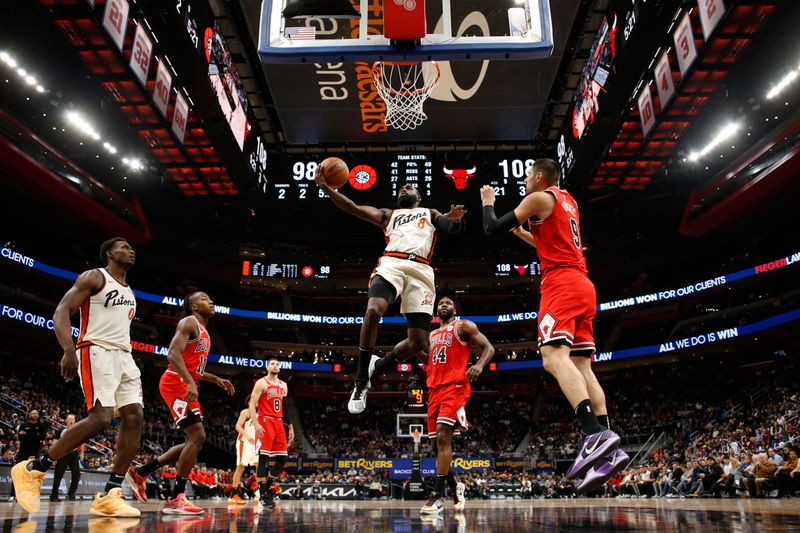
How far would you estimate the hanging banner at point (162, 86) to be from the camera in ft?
53.8

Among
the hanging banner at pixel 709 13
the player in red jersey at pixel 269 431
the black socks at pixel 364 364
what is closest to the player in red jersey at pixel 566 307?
the black socks at pixel 364 364

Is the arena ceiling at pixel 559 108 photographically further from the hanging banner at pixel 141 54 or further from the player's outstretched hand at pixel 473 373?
the player's outstretched hand at pixel 473 373

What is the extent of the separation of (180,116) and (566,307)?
1688 centimetres

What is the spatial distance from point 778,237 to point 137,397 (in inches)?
1167

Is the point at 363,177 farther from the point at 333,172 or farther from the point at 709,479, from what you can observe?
the point at 333,172

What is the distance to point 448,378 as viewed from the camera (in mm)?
6652

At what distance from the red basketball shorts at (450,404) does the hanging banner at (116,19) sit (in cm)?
1164

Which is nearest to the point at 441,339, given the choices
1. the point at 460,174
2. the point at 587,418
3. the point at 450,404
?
the point at 450,404

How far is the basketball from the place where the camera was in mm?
5871

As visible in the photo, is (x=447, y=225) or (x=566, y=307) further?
(x=447, y=225)

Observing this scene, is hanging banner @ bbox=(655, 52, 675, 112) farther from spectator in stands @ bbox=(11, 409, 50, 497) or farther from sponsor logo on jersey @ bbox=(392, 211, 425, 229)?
spectator in stands @ bbox=(11, 409, 50, 497)

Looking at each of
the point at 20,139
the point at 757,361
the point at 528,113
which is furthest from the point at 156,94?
the point at 757,361

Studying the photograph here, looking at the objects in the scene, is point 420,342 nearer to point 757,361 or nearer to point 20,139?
point 20,139

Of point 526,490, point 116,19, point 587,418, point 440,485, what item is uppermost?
point 116,19
